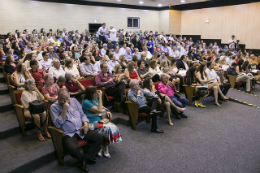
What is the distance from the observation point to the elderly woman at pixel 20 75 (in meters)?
3.56

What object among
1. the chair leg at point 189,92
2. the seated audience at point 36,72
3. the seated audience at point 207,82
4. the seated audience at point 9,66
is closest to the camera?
the seated audience at point 36,72

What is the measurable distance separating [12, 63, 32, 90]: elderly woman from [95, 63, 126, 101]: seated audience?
4.26 feet

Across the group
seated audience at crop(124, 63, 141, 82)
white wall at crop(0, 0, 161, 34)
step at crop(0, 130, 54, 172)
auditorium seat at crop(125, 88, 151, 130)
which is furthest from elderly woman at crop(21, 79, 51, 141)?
white wall at crop(0, 0, 161, 34)

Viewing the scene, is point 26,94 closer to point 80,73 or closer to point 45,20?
point 80,73

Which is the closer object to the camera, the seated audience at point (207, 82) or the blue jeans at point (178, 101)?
the blue jeans at point (178, 101)

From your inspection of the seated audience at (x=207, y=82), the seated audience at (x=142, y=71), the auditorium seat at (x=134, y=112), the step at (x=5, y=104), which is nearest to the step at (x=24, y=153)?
the step at (x=5, y=104)

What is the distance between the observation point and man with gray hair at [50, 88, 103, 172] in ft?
7.84

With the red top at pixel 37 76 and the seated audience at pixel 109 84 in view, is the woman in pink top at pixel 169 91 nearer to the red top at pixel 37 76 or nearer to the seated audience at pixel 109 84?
the seated audience at pixel 109 84

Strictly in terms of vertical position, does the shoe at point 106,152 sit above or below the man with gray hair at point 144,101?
below

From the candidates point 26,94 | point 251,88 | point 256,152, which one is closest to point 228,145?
point 256,152

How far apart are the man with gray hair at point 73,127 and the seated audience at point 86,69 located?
2265mm

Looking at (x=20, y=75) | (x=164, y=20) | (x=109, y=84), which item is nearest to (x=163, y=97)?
(x=109, y=84)

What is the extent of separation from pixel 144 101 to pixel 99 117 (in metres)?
1.00

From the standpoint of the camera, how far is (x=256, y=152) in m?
2.83
